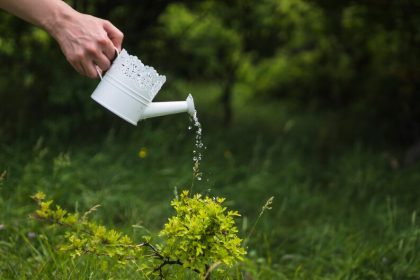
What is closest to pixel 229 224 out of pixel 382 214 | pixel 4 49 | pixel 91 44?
pixel 91 44

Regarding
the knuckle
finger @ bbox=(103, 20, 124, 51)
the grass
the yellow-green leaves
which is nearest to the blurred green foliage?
the grass

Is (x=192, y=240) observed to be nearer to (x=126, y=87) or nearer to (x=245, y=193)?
(x=126, y=87)

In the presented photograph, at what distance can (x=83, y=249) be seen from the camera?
72.9 inches

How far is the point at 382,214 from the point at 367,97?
2335 mm

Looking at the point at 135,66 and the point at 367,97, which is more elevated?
the point at 135,66

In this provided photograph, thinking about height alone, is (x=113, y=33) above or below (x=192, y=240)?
above

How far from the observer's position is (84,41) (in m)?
1.79

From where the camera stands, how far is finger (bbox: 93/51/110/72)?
183 cm

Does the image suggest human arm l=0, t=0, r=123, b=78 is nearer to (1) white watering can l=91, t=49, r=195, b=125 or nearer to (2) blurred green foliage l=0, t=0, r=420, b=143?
(1) white watering can l=91, t=49, r=195, b=125

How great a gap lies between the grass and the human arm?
0.73 meters

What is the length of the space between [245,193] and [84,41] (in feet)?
6.49

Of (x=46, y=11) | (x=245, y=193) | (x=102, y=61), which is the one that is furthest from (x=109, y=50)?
(x=245, y=193)

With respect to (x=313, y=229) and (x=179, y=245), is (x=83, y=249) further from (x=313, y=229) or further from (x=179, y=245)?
(x=313, y=229)

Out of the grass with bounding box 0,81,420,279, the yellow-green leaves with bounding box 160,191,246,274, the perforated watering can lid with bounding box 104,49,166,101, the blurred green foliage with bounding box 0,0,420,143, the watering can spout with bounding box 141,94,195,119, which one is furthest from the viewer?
the blurred green foliage with bounding box 0,0,420,143
